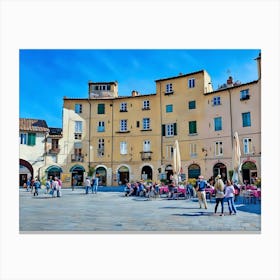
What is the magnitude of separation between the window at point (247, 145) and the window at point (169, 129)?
2.53m

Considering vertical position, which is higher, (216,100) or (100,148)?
(216,100)

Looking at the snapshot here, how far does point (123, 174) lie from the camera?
35.9 ft

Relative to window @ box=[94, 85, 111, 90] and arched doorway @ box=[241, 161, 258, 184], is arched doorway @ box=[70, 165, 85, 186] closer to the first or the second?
window @ box=[94, 85, 111, 90]

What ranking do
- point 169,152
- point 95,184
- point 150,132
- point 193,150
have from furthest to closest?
point 169,152 → point 193,150 → point 150,132 → point 95,184

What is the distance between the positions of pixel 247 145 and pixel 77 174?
5.51m

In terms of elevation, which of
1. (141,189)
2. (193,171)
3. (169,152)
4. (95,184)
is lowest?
(141,189)

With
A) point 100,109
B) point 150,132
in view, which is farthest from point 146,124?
point 100,109

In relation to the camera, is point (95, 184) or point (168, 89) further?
point (168, 89)

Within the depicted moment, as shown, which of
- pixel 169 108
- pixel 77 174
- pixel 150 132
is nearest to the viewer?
pixel 77 174

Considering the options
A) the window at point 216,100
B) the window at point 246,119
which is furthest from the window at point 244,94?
the window at point 216,100

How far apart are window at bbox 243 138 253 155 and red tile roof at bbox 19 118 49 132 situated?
18.7 feet

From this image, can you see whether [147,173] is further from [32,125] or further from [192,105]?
[32,125]
